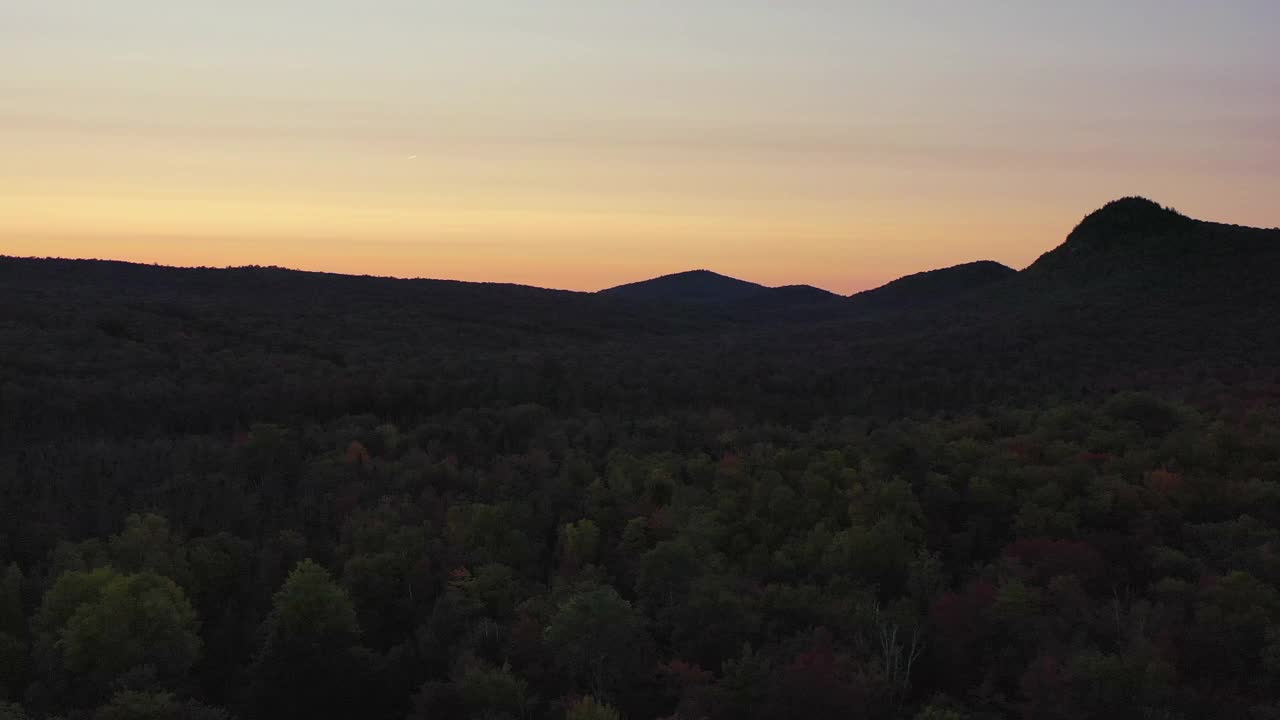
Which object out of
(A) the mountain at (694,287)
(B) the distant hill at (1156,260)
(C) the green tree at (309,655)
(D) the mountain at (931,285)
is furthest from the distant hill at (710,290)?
(C) the green tree at (309,655)

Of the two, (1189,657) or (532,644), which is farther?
(532,644)

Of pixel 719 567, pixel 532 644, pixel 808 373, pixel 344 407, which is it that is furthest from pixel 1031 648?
pixel 808 373

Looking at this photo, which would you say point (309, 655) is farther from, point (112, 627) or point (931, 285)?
point (931, 285)

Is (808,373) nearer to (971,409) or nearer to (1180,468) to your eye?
(971,409)

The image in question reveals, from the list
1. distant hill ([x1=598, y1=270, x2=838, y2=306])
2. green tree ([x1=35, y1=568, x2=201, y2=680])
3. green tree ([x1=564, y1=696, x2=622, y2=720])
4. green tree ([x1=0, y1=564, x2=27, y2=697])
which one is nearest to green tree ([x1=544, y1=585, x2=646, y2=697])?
green tree ([x1=564, y1=696, x2=622, y2=720])

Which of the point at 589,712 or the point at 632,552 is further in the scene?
the point at 632,552

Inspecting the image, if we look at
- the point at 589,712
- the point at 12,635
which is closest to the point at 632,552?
the point at 589,712

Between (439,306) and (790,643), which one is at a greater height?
(439,306)

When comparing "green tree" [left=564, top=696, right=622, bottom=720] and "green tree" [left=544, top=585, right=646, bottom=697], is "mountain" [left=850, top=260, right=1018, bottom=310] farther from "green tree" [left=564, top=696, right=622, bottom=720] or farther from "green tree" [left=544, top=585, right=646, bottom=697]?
"green tree" [left=564, top=696, right=622, bottom=720]
